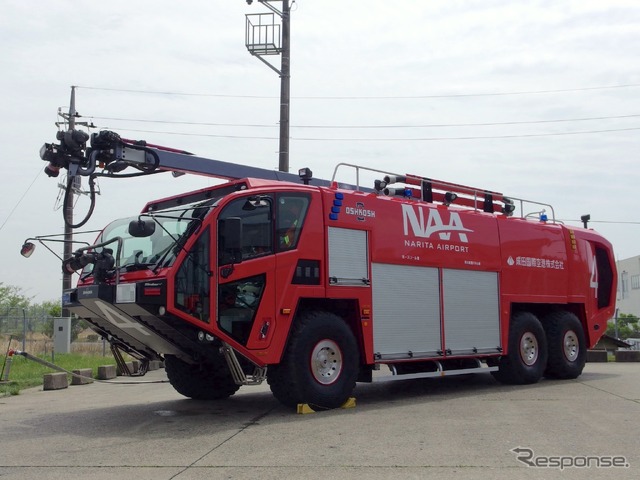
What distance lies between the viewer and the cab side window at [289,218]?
966cm

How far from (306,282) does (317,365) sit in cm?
113

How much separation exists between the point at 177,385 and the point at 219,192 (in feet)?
11.1

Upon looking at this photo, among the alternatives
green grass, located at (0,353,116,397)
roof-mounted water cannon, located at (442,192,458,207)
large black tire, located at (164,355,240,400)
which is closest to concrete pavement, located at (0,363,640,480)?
large black tire, located at (164,355,240,400)

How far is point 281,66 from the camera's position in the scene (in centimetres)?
1823

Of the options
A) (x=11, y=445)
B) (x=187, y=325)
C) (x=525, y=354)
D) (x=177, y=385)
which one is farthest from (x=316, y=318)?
(x=525, y=354)

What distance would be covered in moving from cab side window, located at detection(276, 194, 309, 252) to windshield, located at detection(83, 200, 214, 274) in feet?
3.07

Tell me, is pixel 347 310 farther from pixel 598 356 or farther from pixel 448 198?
pixel 598 356

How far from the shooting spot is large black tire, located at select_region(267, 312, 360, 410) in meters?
9.45

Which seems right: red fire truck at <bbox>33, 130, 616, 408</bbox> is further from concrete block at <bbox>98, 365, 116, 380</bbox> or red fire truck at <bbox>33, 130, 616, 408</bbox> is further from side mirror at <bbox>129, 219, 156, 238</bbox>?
concrete block at <bbox>98, 365, 116, 380</bbox>

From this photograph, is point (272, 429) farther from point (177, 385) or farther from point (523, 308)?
point (523, 308)

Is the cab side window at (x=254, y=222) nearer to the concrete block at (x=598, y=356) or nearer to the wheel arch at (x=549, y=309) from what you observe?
the wheel arch at (x=549, y=309)

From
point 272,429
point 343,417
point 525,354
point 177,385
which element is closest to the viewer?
point 272,429

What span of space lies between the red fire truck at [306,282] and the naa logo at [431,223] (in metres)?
0.03

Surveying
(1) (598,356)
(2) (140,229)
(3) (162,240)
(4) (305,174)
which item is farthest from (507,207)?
(1) (598,356)
